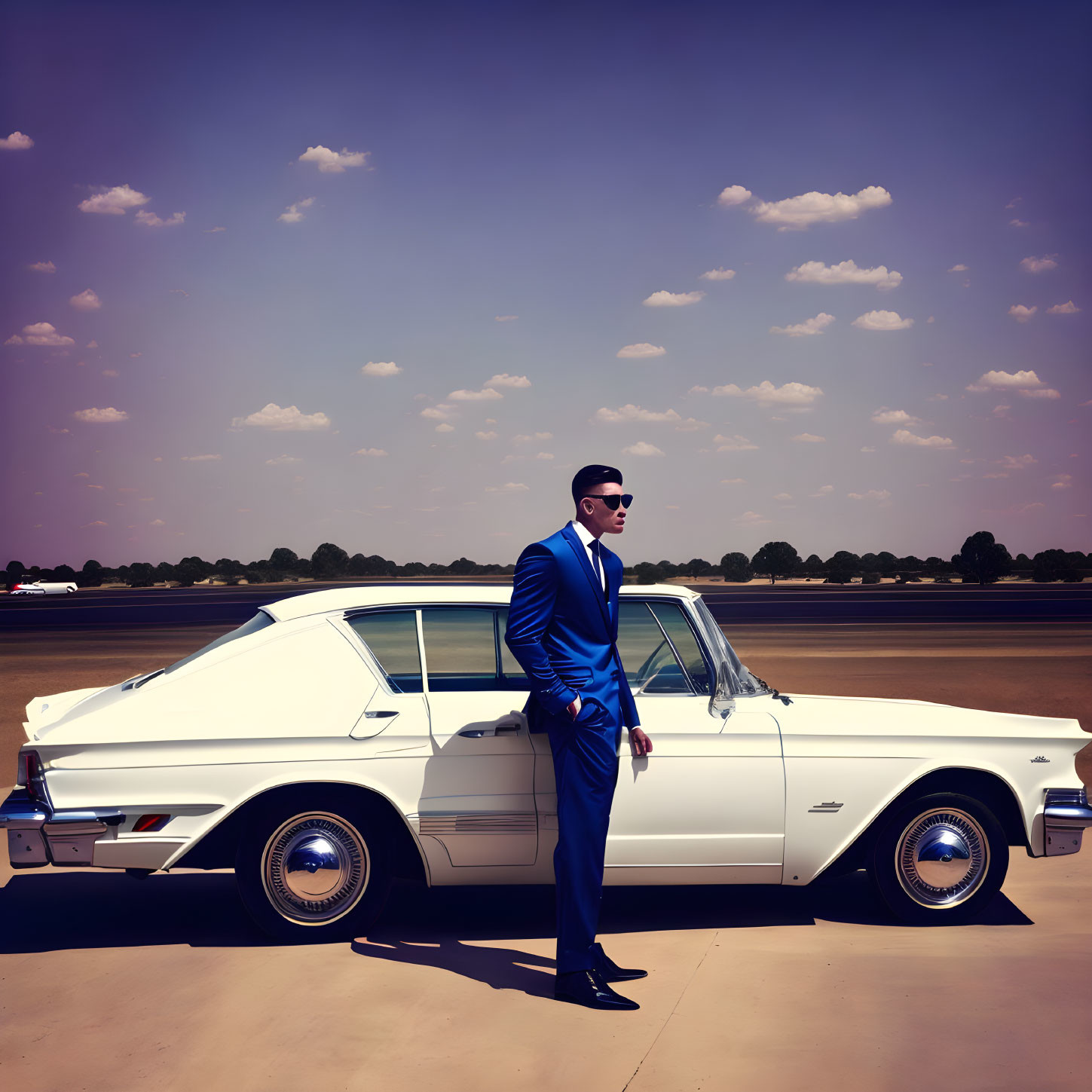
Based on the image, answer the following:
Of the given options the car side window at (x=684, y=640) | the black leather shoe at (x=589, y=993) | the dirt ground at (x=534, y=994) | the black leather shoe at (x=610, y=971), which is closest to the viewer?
the dirt ground at (x=534, y=994)

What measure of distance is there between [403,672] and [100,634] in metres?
29.5

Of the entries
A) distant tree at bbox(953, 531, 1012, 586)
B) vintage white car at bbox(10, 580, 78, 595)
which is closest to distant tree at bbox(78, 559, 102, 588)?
vintage white car at bbox(10, 580, 78, 595)

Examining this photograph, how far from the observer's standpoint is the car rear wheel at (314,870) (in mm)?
4660

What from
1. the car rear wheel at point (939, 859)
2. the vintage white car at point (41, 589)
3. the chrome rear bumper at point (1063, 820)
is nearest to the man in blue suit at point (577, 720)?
the car rear wheel at point (939, 859)

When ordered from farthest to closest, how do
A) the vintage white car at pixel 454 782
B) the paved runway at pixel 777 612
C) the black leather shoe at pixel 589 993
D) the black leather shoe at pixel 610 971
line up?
the paved runway at pixel 777 612
the vintage white car at pixel 454 782
the black leather shoe at pixel 610 971
the black leather shoe at pixel 589 993

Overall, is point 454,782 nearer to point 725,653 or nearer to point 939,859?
point 725,653

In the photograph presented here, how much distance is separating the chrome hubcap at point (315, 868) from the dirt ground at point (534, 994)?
172 millimetres

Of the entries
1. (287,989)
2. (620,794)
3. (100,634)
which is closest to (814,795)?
(620,794)

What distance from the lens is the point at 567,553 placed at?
164 inches

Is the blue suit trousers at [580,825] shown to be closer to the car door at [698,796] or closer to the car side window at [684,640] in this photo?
the car door at [698,796]

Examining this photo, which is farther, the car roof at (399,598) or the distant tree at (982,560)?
the distant tree at (982,560)

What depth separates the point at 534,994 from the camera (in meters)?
4.23

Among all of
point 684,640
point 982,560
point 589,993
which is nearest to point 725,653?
point 684,640

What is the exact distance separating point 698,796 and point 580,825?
30.6 inches
